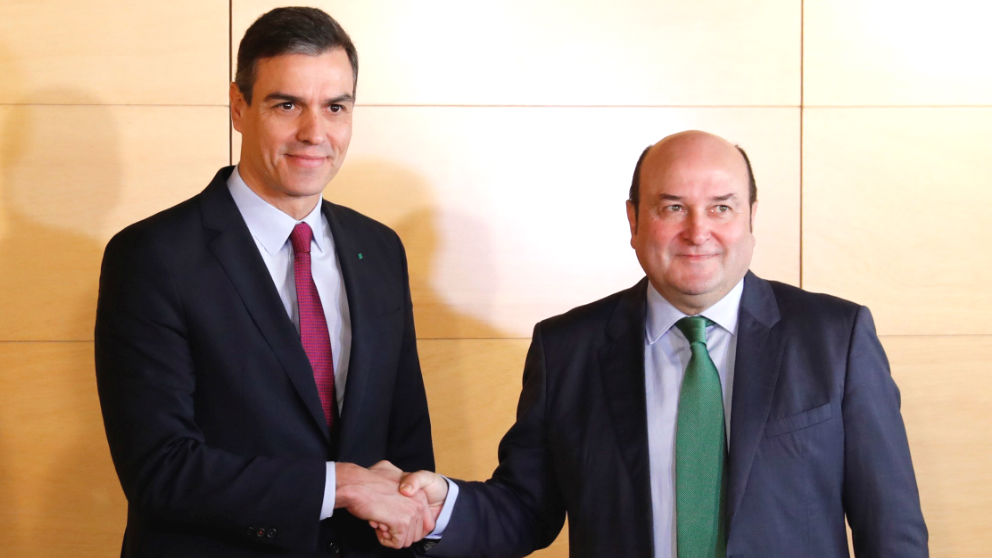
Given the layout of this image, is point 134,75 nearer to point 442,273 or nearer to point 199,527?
point 442,273

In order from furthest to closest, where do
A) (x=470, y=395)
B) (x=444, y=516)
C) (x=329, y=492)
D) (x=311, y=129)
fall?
(x=470, y=395), (x=444, y=516), (x=311, y=129), (x=329, y=492)

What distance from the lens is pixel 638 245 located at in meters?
2.00

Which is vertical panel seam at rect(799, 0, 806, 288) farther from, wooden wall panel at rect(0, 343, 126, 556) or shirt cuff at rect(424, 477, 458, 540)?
wooden wall panel at rect(0, 343, 126, 556)

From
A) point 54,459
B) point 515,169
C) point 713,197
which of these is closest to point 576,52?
point 515,169

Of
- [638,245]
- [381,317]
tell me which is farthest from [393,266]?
[638,245]

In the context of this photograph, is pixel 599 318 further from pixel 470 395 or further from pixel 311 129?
pixel 470 395

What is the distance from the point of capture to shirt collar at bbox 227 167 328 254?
207 centimetres

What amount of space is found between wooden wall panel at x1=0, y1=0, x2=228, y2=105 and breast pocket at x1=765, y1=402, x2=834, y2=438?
1.94 metres

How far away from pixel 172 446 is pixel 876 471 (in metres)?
1.24

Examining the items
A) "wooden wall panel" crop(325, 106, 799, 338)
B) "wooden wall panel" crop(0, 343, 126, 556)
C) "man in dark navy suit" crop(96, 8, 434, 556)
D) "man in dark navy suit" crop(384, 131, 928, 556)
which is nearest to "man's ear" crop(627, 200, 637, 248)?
"man in dark navy suit" crop(384, 131, 928, 556)

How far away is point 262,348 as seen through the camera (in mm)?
1950

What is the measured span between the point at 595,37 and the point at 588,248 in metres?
0.62

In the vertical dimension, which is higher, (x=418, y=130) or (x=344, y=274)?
(x=418, y=130)

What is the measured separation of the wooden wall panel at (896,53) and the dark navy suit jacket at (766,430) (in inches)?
52.4
